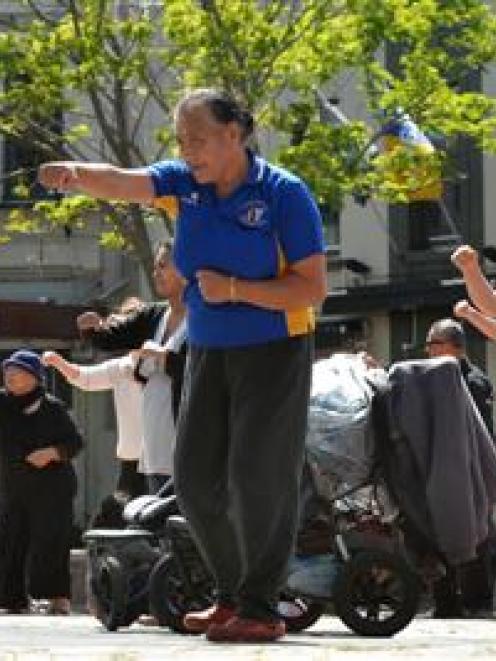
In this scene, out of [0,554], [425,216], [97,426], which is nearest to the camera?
[0,554]

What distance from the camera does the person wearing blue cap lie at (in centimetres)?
1204

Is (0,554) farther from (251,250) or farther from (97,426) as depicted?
(97,426)

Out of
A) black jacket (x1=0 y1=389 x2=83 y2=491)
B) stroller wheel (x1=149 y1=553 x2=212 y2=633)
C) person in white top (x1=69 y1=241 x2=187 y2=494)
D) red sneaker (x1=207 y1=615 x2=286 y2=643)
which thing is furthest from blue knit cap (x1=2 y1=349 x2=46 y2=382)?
red sneaker (x1=207 y1=615 x2=286 y2=643)

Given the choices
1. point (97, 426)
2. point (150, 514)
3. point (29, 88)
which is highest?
point (29, 88)

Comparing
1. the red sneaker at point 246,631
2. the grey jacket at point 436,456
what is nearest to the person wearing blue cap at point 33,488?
the grey jacket at point 436,456

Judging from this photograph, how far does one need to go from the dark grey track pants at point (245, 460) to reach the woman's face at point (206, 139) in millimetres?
587

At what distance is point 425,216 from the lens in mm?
29141

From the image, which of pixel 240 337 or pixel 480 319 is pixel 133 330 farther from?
pixel 240 337

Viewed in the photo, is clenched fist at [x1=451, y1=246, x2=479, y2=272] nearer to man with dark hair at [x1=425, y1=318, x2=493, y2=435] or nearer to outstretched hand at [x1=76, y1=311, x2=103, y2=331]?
outstretched hand at [x1=76, y1=311, x2=103, y2=331]

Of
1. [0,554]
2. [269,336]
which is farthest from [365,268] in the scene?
[269,336]

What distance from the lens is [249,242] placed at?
6.20m

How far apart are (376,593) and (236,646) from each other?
2.15 m

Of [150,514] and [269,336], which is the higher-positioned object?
[269,336]

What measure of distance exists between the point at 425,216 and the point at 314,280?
23.1m
